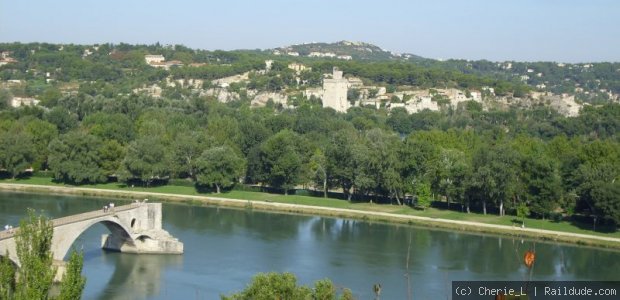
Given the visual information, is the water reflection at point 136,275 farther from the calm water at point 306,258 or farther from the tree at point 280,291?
the tree at point 280,291

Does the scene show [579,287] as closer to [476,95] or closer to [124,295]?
[124,295]

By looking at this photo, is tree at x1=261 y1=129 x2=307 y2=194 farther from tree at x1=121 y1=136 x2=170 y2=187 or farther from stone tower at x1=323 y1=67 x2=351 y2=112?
stone tower at x1=323 y1=67 x2=351 y2=112

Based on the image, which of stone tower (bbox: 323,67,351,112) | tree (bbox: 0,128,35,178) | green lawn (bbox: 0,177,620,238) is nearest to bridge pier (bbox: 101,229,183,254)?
green lawn (bbox: 0,177,620,238)

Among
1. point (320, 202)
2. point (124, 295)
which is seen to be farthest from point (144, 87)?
point (124, 295)

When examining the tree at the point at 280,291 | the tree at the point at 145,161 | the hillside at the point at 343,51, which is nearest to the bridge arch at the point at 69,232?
the tree at the point at 280,291

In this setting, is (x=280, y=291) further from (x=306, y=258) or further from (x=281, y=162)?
(x=281, y=162)

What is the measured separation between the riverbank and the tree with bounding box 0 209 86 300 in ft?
71.7

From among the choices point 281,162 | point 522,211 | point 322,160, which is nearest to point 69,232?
point 281,162

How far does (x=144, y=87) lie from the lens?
82938mm

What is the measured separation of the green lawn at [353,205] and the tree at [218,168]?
0.62m

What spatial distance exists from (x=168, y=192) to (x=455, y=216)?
43.3 feet

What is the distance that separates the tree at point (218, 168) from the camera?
134 feet

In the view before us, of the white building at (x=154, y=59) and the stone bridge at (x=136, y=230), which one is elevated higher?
the white building at (x=154, y=59)

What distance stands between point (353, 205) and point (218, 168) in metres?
6.52
